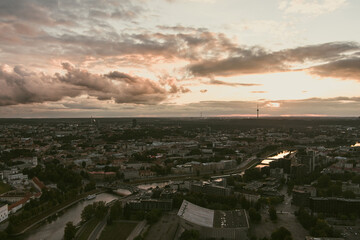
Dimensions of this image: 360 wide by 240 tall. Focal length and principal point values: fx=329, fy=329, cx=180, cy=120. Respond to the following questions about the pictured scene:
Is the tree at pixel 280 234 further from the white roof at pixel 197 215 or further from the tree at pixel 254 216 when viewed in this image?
the white roof at pixel 197 215

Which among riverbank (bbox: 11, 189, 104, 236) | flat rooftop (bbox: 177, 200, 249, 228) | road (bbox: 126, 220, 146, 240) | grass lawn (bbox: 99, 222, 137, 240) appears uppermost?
flat rooftop (bbox: 177, 200, 249, 228)

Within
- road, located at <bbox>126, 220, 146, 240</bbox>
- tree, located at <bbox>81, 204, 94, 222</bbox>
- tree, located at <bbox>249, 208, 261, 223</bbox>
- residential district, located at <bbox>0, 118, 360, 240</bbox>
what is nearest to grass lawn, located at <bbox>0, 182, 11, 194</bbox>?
residential district, located at <bbox>0, 118, 360, 240</bbox>

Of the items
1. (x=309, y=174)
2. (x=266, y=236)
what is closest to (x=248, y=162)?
(x=309, y=174)

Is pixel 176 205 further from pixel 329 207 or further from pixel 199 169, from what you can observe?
pixel 199 169

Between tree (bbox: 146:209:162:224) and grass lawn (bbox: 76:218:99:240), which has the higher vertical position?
tree (bbox: 146:209:162:224)

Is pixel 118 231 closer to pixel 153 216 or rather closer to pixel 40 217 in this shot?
pixel 153 216

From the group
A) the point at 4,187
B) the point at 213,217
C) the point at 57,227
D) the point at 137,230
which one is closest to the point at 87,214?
the point at 57,227

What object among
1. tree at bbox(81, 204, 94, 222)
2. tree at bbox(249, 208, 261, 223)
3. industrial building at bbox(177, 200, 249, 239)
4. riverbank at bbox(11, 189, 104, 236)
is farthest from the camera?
tree at bbox(81, 204, 94, 222)

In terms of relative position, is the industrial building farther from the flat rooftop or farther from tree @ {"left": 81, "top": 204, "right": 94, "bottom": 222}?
tree @ {"left": 81, "top": 204, "right": 94, "bottom": 222}
